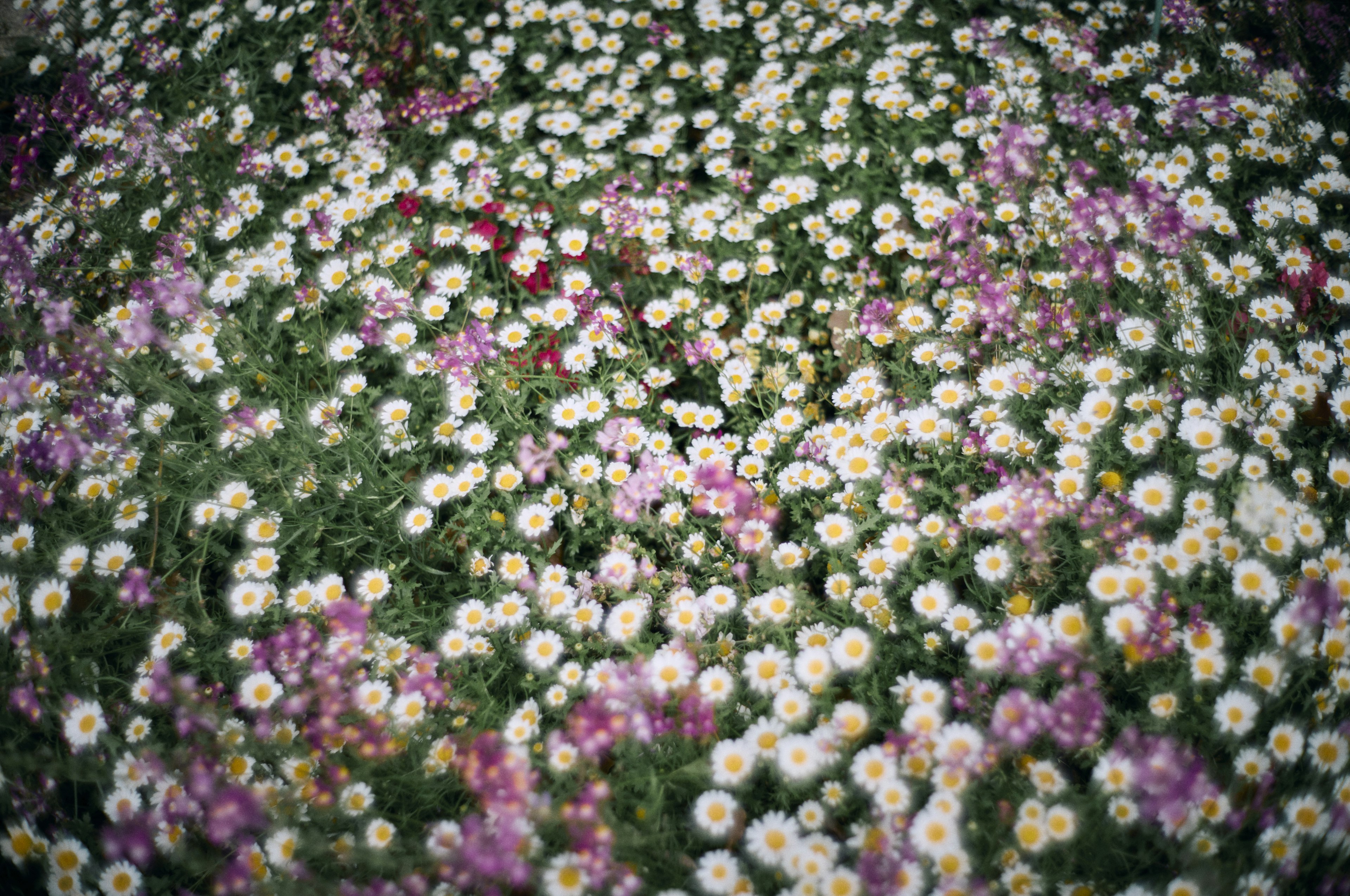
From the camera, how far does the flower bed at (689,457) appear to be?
68.4 inches

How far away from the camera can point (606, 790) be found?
1.57 metres

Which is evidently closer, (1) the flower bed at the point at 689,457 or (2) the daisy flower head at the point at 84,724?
(1) the flower bed at the point at 689,457

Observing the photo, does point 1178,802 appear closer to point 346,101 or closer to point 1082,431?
point 1082,431

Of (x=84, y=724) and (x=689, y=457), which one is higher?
(x=689, y=457)

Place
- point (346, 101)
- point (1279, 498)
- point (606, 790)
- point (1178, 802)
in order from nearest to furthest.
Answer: point (1178, 802), point (606, 790), point (1279, 498), point (346, 101)

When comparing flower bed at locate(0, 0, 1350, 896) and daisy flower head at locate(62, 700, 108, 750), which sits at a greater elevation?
flower bed at locate(0, 0, 1350, 896)

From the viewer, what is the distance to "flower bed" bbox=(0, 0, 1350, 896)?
1.74 metres

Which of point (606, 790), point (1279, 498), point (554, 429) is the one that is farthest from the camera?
point (554, 429)

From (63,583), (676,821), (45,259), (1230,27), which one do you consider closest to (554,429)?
(676,821)

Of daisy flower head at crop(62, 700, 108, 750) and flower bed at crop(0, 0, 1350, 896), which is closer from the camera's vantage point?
flower bed at crop(0, 0, 1350, 896)

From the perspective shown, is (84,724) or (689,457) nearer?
(84,724)

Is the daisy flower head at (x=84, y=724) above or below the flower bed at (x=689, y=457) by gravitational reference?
below

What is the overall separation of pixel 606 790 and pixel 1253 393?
2.28 meters

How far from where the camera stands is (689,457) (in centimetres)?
266
